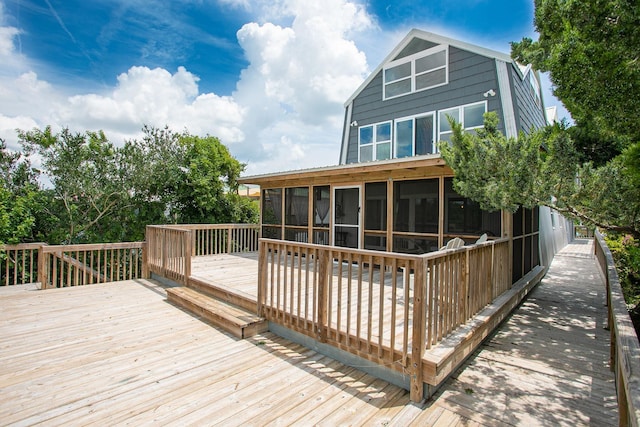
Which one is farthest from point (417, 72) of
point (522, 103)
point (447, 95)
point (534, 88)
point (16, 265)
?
point (16, 265)

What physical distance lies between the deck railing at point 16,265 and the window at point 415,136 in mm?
9094

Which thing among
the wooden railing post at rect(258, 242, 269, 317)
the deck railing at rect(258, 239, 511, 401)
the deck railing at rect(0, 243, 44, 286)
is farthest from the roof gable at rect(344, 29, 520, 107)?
the deck railing at rect(0, 243, 44, 286)

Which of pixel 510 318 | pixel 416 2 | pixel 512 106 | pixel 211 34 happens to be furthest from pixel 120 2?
pixel 510 318

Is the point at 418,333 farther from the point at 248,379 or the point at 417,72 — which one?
the point at 417,72

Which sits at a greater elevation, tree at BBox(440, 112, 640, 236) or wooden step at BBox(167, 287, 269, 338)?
tree at BBox(440, 112, 640, 236)

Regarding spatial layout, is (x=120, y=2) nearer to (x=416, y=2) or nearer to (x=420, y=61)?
(x=416, y=2)

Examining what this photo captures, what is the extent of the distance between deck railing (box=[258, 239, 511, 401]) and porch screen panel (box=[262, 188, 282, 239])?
461 centimetres

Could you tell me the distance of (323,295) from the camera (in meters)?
3.20

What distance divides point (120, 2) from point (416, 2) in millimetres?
6923

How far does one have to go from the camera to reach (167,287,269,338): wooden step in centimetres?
384

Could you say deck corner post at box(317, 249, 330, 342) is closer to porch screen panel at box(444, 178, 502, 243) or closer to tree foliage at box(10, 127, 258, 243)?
porch screen panel at box(444, 178, 502, 243)

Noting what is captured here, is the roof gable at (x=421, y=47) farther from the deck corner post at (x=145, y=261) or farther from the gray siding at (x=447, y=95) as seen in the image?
the deck corner post at (x=145, y=261)

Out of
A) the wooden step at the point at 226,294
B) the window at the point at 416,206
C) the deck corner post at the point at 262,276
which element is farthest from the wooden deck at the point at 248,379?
the window at the point at 416,206

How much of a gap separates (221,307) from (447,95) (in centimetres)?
753
